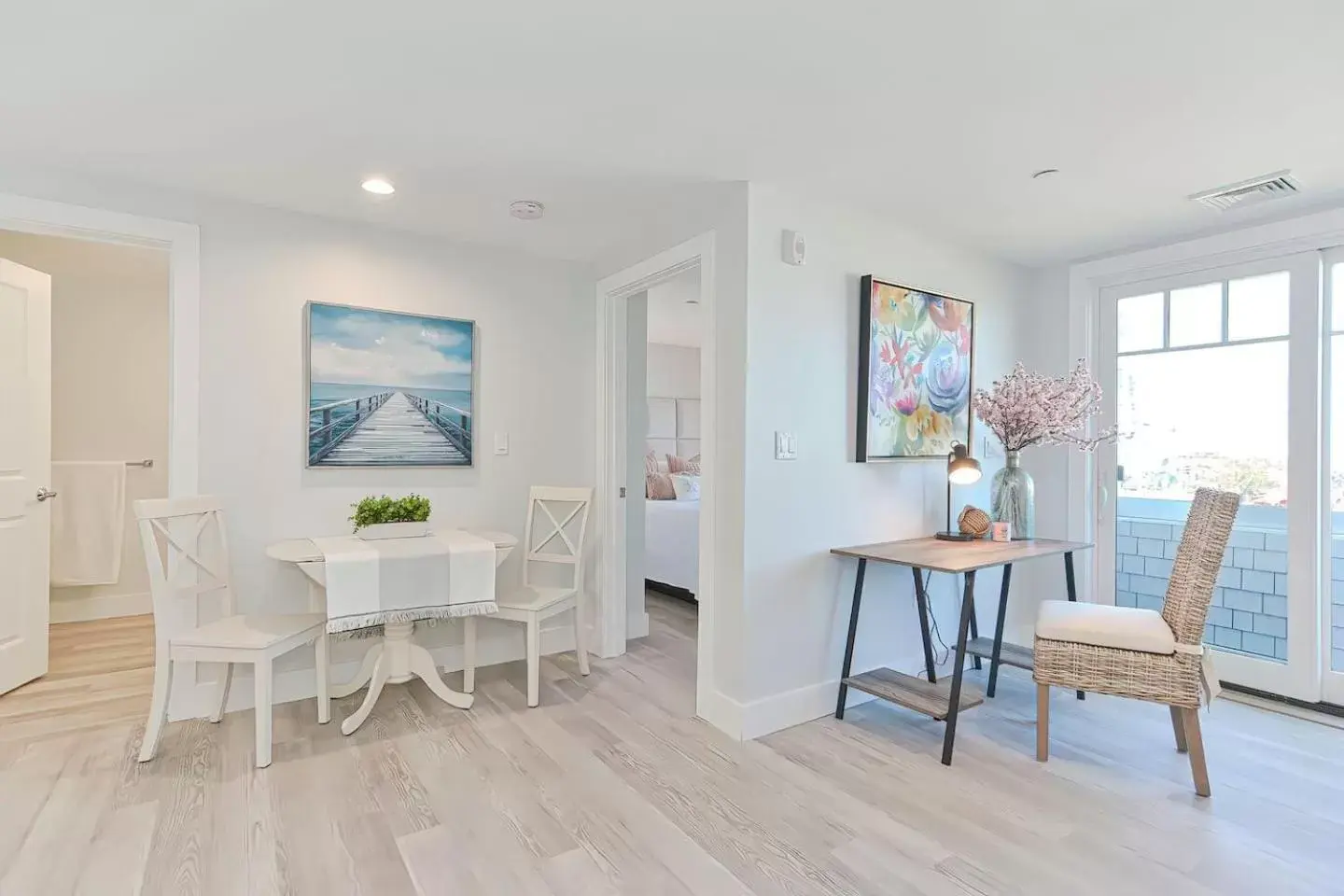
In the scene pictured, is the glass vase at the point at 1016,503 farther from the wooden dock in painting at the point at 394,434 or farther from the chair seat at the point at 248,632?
the chair seat at the point at 248,632

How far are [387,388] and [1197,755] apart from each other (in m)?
Result: 3.45

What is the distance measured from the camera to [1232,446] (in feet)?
10.7

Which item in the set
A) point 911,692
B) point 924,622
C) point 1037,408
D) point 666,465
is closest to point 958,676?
point 911,692

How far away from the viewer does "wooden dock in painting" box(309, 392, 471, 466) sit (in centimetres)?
316

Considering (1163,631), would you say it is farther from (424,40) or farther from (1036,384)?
(424,40)

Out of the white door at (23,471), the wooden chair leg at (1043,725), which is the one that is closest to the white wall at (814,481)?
the wooden chair leg at (1043,725)

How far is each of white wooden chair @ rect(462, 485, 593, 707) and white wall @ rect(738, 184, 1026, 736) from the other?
947 mm

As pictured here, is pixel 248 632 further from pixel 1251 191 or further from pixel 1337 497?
pixel 1337 497

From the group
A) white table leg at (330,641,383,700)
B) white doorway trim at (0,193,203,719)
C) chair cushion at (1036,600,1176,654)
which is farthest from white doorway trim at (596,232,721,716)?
white doorway trim at (0,193,203,719)

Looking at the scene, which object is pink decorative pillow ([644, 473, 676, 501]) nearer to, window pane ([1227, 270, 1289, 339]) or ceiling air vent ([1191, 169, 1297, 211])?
window pane ([1227, 270, 1289, 339])

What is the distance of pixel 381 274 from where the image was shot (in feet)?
10.8

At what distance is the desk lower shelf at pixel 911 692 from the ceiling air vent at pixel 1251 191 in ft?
7.21

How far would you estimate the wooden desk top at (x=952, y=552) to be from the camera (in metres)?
2.62

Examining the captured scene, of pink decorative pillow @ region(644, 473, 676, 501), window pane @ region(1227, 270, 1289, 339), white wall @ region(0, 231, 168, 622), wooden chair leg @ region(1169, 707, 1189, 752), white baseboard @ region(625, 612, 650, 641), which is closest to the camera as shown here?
wooden chair leg @ region(1169, 707, 1189, 752)
